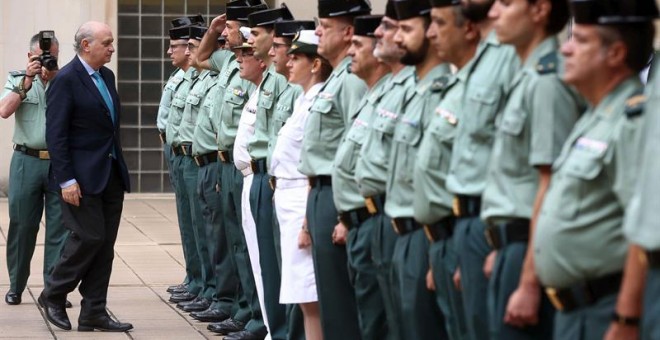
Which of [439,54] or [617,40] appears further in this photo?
[439,54]

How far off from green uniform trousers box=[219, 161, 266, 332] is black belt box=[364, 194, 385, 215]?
10.0 ft

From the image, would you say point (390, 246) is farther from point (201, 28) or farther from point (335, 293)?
point (201, 28)

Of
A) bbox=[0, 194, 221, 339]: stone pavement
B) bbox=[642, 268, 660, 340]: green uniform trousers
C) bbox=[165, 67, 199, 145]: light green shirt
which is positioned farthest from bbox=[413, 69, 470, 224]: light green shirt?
bbox=[165, 67, 199, 145]: light green shirt

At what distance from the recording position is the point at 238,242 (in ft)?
34.7

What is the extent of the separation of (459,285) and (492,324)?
454 millimetres

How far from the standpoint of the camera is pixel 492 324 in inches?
217

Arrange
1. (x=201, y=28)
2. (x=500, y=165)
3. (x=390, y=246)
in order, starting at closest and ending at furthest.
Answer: (x=500, y=165), (x=390, y=246), (x=201, y=28)

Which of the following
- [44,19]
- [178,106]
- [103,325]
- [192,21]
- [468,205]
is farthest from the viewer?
[44,19]

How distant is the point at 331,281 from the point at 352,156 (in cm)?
79

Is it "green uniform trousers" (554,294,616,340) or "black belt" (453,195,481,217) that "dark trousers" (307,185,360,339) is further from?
"green uniform trousers" (554,294,616,340)

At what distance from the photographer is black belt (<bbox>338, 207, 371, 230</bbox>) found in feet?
23.9

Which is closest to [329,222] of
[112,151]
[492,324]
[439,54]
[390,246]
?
[390,246]

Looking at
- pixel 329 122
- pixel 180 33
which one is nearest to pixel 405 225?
pixel 329 122

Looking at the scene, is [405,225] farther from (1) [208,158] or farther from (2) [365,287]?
(1) [208,158]
